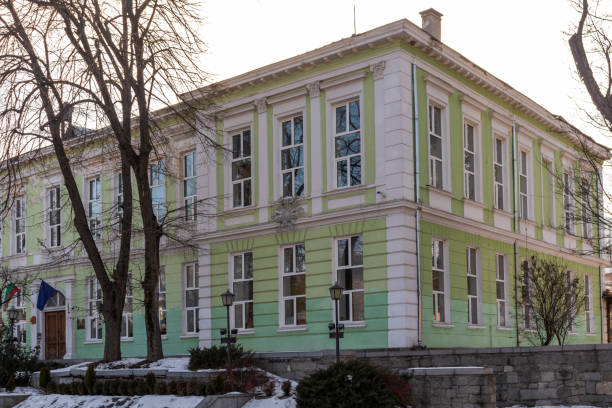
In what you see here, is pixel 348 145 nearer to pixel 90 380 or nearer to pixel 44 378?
pixel 90 380

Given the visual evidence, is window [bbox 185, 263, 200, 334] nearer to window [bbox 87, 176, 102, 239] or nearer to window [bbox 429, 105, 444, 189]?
window [bbox 87, 176, 102, 239]

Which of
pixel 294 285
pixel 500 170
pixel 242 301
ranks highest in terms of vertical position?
pixel 500 170

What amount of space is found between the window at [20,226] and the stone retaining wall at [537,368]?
74.4 ft

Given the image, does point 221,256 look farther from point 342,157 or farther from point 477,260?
point 477,260

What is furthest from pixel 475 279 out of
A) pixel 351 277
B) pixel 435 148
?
pixel 351 277

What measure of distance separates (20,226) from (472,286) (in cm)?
2248

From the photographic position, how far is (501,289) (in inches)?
1133

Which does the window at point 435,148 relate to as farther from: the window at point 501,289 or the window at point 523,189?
the window at point 523,189

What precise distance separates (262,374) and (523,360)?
621 cm

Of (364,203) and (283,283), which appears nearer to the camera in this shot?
(364,203)

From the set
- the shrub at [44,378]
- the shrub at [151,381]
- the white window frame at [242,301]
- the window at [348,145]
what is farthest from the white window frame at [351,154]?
the shrub at [44,378]

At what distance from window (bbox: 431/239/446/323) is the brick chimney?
22.6 feet

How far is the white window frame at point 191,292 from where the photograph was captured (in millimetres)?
30016

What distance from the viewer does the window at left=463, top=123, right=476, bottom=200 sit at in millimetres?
27408
